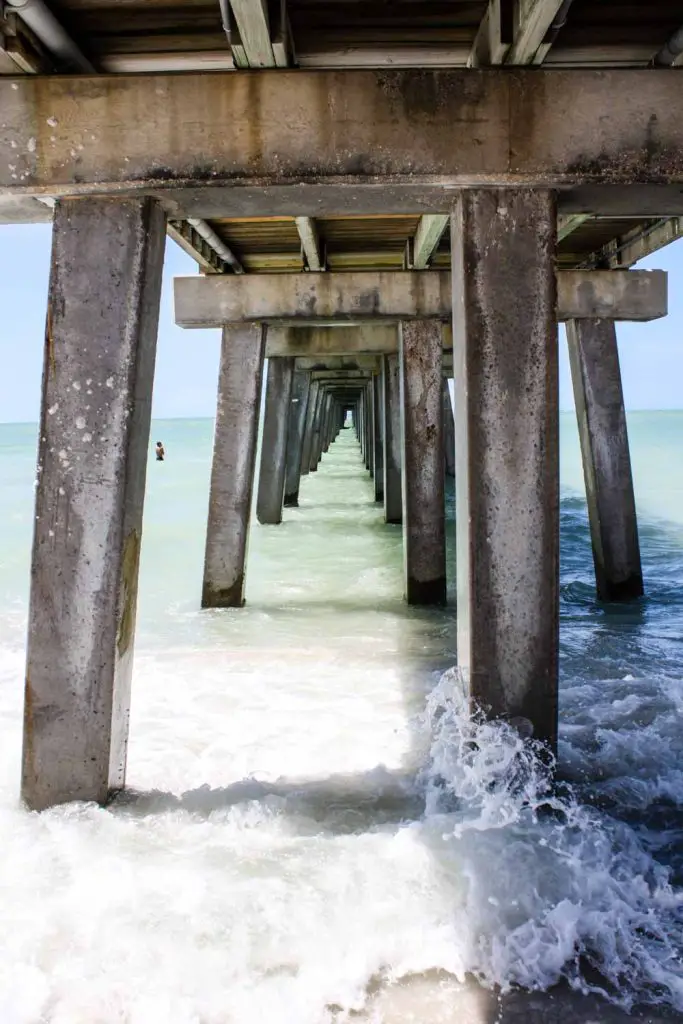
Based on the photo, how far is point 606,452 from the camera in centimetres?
763

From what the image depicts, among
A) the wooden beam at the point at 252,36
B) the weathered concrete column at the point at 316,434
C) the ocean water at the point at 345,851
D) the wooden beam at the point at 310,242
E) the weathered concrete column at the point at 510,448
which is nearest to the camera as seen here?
the ocean water at the point at 345,851

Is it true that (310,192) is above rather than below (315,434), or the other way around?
below

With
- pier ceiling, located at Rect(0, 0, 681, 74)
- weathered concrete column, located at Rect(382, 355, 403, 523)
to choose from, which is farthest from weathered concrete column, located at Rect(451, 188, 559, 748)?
weathered concrete column, located at Rect(382, 355, 403, 523)

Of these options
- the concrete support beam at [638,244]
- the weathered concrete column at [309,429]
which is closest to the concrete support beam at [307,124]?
the concrete support beam at [638,244]

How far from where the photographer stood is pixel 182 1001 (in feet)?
8.14

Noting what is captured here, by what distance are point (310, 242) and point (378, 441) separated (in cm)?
1265

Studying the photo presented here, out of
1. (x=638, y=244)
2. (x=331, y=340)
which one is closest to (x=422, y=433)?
(x=638, y=244)

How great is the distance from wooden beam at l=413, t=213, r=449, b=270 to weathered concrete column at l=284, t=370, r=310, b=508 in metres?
9.01

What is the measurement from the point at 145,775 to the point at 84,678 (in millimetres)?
875

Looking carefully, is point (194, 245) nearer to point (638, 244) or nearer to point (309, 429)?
point (638, 244)

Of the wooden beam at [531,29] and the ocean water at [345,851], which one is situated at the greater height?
the wooden beam at [531,29]

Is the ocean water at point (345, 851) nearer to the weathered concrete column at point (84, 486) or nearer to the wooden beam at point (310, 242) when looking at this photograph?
the weathered concrete column at point (84, 486)

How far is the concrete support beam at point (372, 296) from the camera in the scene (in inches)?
285

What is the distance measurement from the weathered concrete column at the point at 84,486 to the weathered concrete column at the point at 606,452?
509 cm
